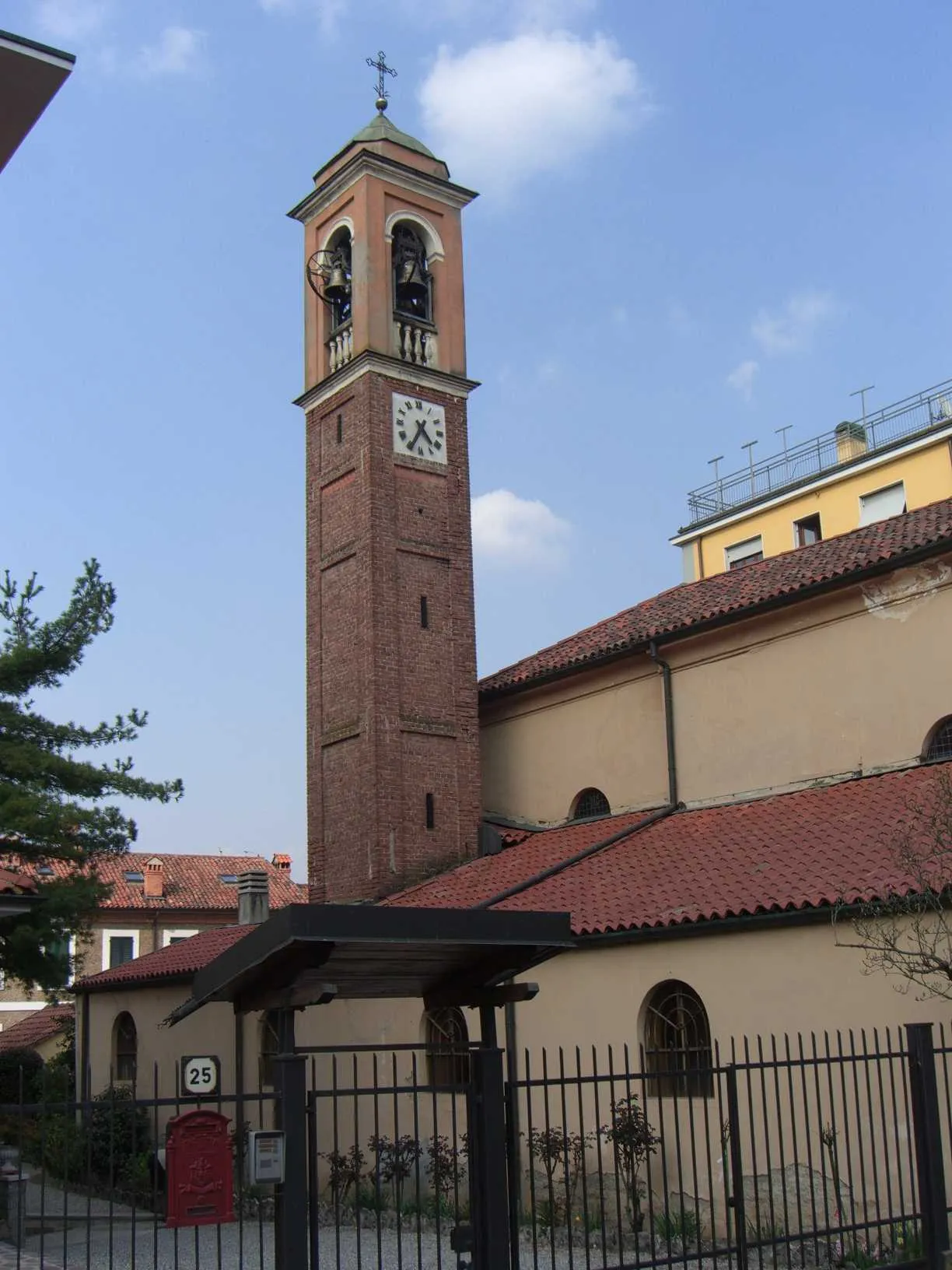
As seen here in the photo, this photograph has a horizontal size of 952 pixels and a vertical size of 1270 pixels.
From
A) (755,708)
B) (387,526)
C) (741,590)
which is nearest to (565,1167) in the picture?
(755,708)

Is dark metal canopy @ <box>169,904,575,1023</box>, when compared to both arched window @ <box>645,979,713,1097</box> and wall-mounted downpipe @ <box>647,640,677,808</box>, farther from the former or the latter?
wall-mounted downpipe @ <box>647,640,677,808</box>

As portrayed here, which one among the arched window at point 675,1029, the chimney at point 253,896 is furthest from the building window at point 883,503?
the arched window at point 675,1029

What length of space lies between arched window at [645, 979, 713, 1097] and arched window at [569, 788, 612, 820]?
19.2 ft

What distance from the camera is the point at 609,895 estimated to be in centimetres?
1616

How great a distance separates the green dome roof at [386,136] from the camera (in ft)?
79.9

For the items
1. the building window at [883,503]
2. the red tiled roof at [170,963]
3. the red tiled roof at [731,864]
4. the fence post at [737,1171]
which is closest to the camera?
the fence post at [737,1171]

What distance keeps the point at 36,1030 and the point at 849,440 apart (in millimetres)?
25471

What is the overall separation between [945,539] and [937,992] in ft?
21.8

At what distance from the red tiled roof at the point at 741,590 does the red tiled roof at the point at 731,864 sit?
2.60m

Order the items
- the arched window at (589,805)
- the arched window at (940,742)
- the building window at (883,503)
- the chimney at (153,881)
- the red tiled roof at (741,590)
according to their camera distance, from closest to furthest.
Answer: the arched window at (940,742) < the red tiled roof at (741,590) < the arched window at (589,805) < the building window at (883,503) < the chimney at (153,881)

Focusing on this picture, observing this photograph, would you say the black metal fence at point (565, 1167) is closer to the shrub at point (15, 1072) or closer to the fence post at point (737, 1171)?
the fence post at point (737, 1171)

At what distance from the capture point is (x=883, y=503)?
3153 centimetres

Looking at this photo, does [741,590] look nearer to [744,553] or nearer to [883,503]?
[883,503]

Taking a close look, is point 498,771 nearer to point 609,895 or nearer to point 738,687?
point 738,687
